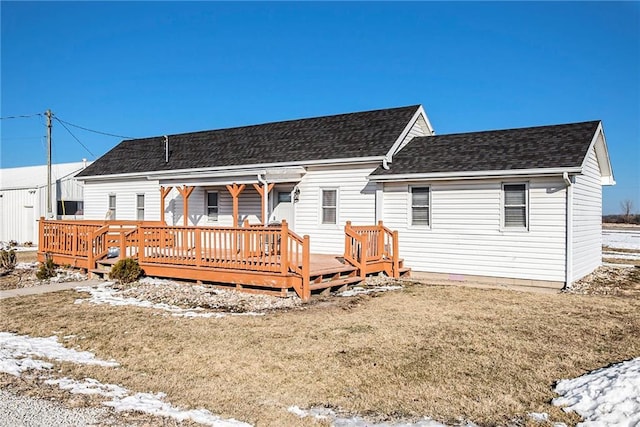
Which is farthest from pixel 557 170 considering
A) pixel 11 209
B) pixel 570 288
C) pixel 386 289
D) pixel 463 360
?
pixel 11 209

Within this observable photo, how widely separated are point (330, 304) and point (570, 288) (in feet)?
20.0

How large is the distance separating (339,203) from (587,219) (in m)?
7.08

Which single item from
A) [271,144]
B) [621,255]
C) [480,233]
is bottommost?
[621,255]

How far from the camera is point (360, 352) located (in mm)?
6172

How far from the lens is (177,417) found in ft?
13.6

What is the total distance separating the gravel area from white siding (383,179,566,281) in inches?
403

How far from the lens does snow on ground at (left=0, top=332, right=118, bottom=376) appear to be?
5.47 meters

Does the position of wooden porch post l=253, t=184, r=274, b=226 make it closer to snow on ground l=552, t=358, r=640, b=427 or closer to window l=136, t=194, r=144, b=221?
window l=136, t=194, r=144, b=221

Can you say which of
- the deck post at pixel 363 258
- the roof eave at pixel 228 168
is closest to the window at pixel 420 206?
the roof eave at pixel 228 168

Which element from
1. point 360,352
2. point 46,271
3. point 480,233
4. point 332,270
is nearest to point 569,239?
point 480,233

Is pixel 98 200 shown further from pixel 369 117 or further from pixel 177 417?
pixel 177 417

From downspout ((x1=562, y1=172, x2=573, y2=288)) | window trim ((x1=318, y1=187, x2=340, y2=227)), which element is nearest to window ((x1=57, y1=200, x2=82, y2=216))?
window trim ((x1=318, y1=187, x2=340, y2=227))

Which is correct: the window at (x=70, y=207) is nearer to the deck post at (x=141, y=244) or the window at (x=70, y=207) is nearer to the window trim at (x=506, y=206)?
the deck post at (x=141, y=244)

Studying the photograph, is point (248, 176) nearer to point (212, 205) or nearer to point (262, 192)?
point (262, 192)
